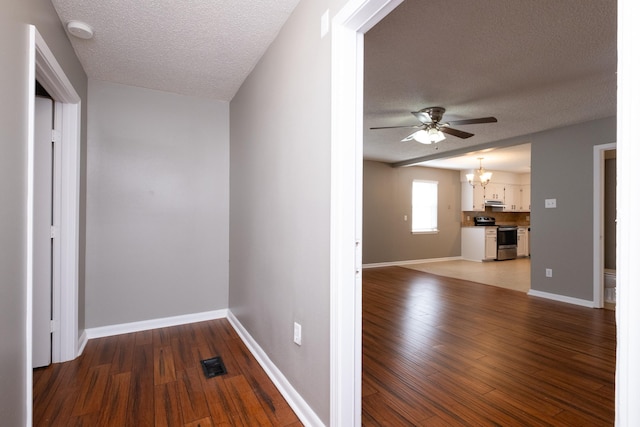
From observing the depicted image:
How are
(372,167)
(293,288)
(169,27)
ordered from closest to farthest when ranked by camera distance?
(293,288) → (169,27) → (372,167)

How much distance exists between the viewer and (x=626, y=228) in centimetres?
60

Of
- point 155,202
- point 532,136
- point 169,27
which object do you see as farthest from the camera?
point 532,136

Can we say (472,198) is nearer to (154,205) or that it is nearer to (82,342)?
(154,205)

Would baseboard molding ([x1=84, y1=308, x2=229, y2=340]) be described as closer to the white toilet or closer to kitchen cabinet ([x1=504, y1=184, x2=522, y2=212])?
the white toilet

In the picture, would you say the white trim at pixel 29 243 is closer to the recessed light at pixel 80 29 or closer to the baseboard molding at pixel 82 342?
the recessed light at pixel 80 29

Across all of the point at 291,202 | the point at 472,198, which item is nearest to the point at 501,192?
the point at 472,198

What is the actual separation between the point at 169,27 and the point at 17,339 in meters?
2.07

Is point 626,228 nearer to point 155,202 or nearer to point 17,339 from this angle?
point 17,339

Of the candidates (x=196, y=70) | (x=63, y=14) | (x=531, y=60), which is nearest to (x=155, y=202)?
(x=196, y=70)

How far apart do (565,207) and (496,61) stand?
293 centimetres

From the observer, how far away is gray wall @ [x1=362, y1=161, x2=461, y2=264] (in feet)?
23.1

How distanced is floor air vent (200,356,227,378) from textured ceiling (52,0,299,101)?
98.6 inches

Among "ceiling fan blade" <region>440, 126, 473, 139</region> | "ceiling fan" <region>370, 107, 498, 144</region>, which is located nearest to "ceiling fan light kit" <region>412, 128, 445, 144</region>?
"ceiling fan" <region>370, 107, 498, 144</region>

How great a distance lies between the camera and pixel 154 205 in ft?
10.7
